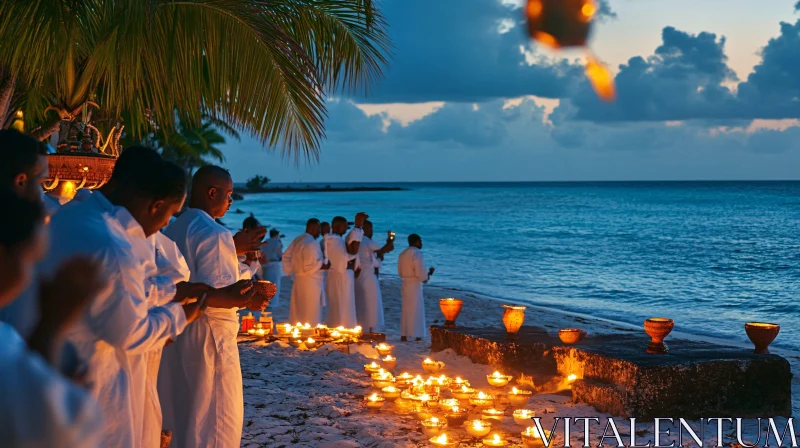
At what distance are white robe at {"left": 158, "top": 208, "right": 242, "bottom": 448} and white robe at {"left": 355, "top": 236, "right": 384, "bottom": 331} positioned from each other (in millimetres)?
8741

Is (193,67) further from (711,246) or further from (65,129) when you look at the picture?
(711,246)

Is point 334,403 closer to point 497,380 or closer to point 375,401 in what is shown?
point 375,401

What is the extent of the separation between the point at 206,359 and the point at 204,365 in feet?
0.13

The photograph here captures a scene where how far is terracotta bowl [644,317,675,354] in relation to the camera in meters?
Answer: 7.61

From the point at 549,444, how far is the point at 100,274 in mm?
4401

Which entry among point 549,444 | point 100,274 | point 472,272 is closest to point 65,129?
point 100,274

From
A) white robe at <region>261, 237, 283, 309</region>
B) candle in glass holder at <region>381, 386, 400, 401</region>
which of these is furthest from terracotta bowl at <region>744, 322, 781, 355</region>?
white robe at <region>261, 237, 283, 309</region>

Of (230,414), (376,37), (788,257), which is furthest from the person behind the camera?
(788,257)

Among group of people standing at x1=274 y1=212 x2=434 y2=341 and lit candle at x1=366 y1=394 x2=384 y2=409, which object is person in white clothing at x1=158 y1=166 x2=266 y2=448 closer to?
lit candle at x1=366 y1=394 x2=384 y2=409

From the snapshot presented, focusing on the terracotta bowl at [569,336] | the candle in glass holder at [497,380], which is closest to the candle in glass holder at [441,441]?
the candle in glass holder at [497,380]

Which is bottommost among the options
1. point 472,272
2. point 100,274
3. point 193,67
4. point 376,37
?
point 472,272

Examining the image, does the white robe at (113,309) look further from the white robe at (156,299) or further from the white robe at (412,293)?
the white robe at (412,293)

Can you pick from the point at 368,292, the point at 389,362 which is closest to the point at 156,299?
the point at 389,362

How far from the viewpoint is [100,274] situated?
3.17 m
